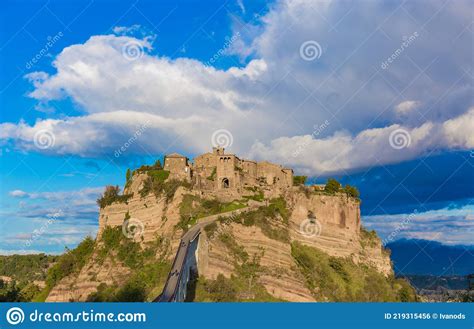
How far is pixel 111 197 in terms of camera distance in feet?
226

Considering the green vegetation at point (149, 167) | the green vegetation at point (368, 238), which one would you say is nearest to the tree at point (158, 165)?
the green vegetation at point (149, 167)

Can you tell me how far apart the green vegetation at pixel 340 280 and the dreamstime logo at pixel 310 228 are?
6.54 ft

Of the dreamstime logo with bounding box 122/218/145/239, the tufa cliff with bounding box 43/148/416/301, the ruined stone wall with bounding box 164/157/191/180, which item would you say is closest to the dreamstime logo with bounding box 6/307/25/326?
the tufa cliff with bounding box 43/148/416/301

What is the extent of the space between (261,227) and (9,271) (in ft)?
297

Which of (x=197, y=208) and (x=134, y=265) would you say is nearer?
(x=134, y=265)

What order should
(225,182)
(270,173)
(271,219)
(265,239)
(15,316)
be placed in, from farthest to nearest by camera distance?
(270,173) → (225,182) → (271,219) → (265,239) → (15,316)

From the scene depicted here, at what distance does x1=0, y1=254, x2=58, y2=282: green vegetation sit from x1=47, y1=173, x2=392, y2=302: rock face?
207 ft

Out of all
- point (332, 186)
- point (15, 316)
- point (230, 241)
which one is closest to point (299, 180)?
point (332, 186)

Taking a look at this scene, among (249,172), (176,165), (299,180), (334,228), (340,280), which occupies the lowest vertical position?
(340,280)

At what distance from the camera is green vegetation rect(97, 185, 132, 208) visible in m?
67.6

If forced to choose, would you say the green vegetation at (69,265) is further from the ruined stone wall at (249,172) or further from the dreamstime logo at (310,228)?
the dreamstime logo at (310,228)

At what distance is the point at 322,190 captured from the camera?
7500cm

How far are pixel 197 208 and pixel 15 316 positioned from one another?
28.6 metres

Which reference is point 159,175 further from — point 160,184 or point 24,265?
point 24,265
